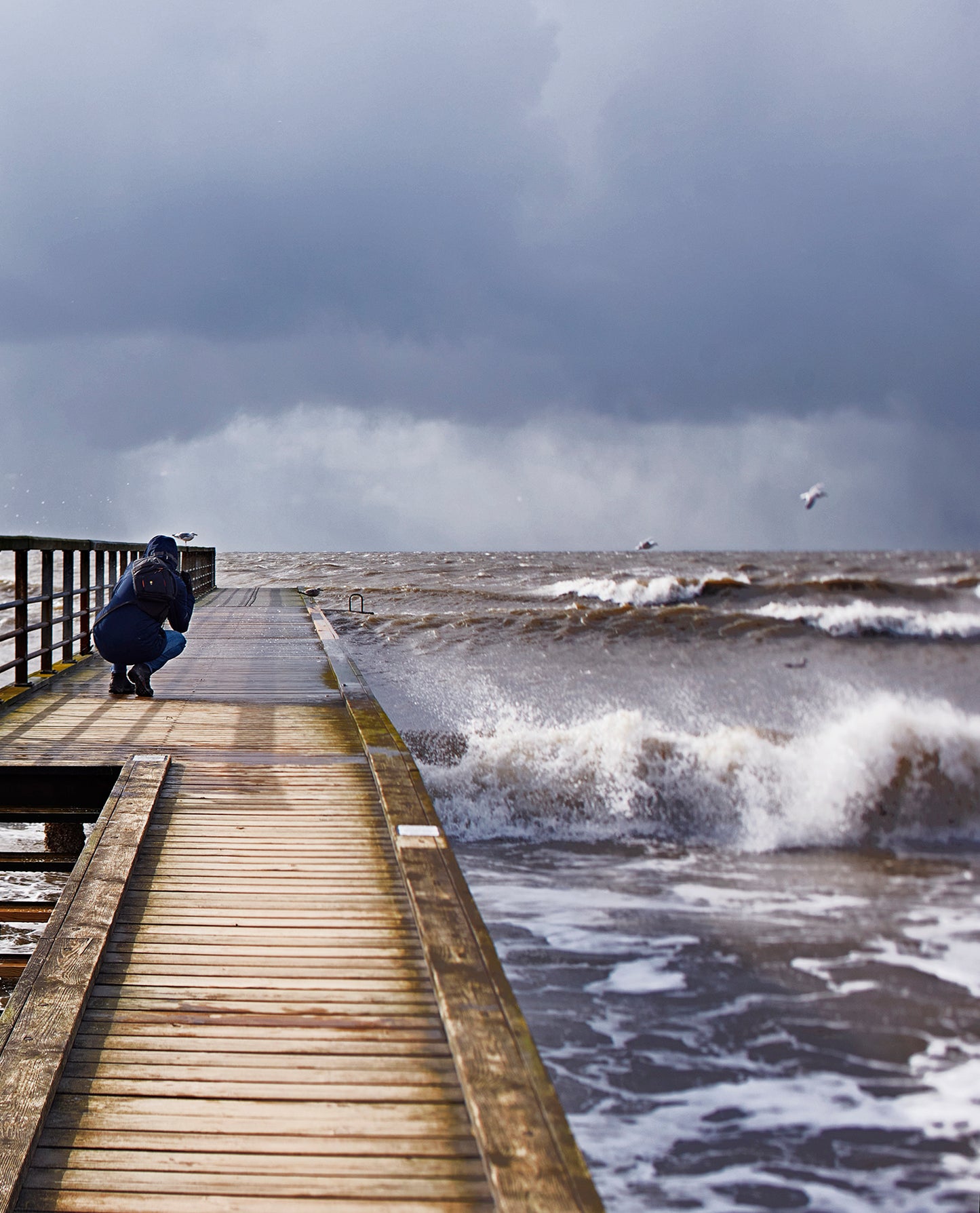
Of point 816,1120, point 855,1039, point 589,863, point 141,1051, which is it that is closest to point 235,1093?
point 141,1051

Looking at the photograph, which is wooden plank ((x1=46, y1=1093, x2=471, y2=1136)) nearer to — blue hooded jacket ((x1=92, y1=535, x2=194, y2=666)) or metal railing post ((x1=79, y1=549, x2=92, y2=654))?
blue hooded jacket ((x1=92, y1=535, x2=194, y2=666))

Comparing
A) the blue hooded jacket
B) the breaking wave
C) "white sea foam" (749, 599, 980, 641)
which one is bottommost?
the breaking wave

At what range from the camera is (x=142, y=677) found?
873cm

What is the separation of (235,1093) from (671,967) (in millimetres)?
4060

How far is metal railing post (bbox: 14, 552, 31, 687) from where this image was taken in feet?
27.2

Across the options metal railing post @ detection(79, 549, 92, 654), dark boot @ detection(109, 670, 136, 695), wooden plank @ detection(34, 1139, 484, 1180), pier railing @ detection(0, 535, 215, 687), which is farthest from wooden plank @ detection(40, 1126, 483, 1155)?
metal railing post @ detection(79, 549, 92, 654)

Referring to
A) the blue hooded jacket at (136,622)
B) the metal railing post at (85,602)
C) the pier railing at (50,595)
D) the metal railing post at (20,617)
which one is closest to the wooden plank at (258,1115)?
the pier railing at (50,595)

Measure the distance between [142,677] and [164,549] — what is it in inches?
51.6

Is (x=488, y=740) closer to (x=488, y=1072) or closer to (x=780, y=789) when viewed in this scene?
(x=780, y=789)

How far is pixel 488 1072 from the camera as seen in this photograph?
9.18ft

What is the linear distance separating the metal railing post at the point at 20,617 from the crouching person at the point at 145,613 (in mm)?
644

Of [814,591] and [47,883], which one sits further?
[814,591]

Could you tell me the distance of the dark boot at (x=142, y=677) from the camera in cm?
873

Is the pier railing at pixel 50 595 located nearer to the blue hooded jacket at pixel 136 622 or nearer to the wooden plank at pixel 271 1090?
the blue hooded jacket at pixel 136 622
